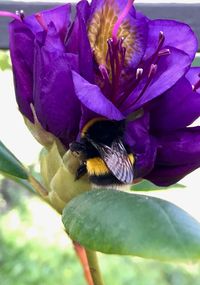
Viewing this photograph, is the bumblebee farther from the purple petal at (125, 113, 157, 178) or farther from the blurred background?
the blurred background

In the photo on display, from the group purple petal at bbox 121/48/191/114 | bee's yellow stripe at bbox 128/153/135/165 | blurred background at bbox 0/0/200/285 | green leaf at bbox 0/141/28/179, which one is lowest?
blurred background at bbox 0/0/200/285

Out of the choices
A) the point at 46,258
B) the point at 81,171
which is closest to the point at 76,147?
the point at 81,171

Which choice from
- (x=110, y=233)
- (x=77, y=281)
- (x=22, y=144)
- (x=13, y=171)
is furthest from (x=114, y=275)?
(x=110, y=233)

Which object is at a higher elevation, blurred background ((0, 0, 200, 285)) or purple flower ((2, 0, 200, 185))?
purple flower ((2, 0, 200, 185))

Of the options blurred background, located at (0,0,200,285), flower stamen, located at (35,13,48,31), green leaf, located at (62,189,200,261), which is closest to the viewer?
green leaf, located at (62,189,200,261)

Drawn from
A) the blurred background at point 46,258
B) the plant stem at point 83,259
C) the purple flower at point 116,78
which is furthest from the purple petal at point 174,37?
the blurred background at point 46,258

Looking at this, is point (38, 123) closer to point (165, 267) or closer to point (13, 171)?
point (13, 171)

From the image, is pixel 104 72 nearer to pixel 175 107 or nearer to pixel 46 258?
pixel 175 107

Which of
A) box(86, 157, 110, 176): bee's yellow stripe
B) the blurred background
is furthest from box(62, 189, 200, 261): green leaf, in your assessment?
the blurred background
